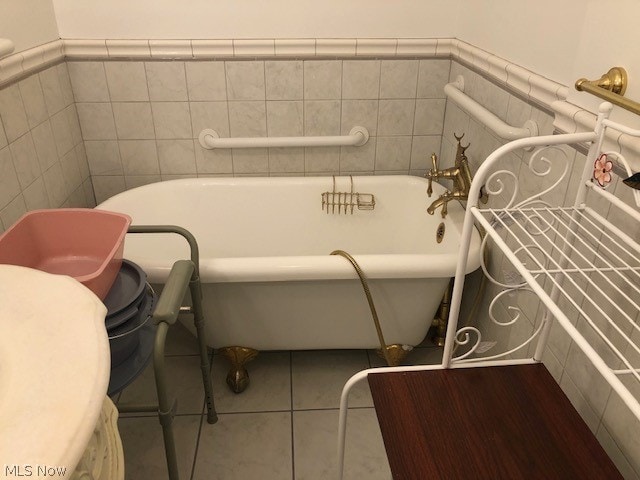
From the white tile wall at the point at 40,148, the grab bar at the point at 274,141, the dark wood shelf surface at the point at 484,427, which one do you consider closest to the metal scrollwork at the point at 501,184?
the dark wood shelf surface at the point at 484,427

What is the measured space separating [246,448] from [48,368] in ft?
3.91

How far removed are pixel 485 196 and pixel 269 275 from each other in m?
0.77

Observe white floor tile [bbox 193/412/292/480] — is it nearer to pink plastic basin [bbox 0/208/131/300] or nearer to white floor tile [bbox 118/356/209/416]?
white floor tile [bbox 118/356/209/416]

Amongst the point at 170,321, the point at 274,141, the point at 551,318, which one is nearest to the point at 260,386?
the point at 170,321

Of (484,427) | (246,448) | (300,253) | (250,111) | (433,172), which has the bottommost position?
(246,448)

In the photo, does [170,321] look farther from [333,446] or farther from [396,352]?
[396,352]

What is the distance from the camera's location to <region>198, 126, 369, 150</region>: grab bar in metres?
2.16

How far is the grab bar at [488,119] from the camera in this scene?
1.48 meters

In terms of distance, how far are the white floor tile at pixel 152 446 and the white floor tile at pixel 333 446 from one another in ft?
1.13

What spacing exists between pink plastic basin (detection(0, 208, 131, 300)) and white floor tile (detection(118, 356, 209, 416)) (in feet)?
1.80

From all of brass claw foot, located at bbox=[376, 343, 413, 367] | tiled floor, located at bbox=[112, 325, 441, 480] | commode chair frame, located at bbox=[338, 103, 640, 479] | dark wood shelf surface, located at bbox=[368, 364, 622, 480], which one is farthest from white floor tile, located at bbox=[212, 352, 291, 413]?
dark wood shelf surface, located at bbox=[368, 364, 622, 480]

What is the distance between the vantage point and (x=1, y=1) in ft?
5.21

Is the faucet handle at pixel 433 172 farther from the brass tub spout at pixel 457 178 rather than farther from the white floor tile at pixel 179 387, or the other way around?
the white floor tile at pixel 179 387

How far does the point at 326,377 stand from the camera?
1.92 metres
